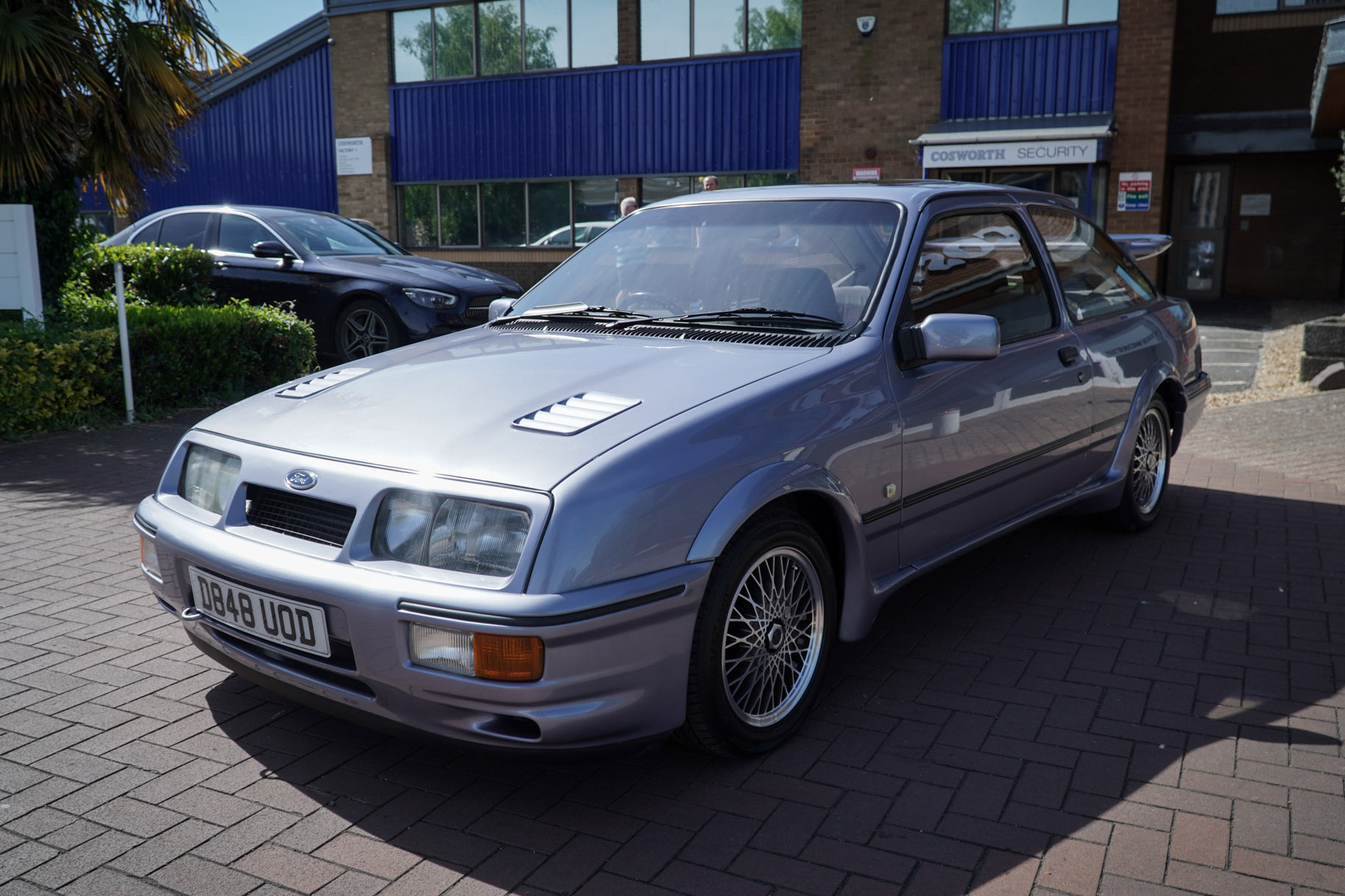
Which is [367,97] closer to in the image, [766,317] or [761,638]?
[766,317]

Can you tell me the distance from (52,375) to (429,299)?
10.6 feet

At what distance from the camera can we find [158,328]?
28.2 feet

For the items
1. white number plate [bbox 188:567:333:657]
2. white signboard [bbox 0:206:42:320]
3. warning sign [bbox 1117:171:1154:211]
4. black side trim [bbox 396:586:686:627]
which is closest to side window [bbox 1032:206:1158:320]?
black side trim [bbox 396:586:686:627]

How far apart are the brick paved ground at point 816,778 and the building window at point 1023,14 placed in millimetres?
15170

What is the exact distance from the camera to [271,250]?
33.2 feet

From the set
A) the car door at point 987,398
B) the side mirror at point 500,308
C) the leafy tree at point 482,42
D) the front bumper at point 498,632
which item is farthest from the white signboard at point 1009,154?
the front bumper at point 498,632

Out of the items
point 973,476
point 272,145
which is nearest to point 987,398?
point 973,476

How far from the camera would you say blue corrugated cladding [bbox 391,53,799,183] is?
1981 cm

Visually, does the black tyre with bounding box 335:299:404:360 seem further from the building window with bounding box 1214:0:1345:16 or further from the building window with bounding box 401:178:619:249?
the building window with bounding box 1214:0:1345:16

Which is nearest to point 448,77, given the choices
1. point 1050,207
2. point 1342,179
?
point 1342,179

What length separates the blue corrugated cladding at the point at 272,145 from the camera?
24.0 meters

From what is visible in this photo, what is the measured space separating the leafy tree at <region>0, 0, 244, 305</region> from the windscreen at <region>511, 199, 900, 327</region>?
6087mm

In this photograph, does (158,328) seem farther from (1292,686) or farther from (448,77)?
(448,77)

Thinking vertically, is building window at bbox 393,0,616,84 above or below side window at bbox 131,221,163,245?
above
